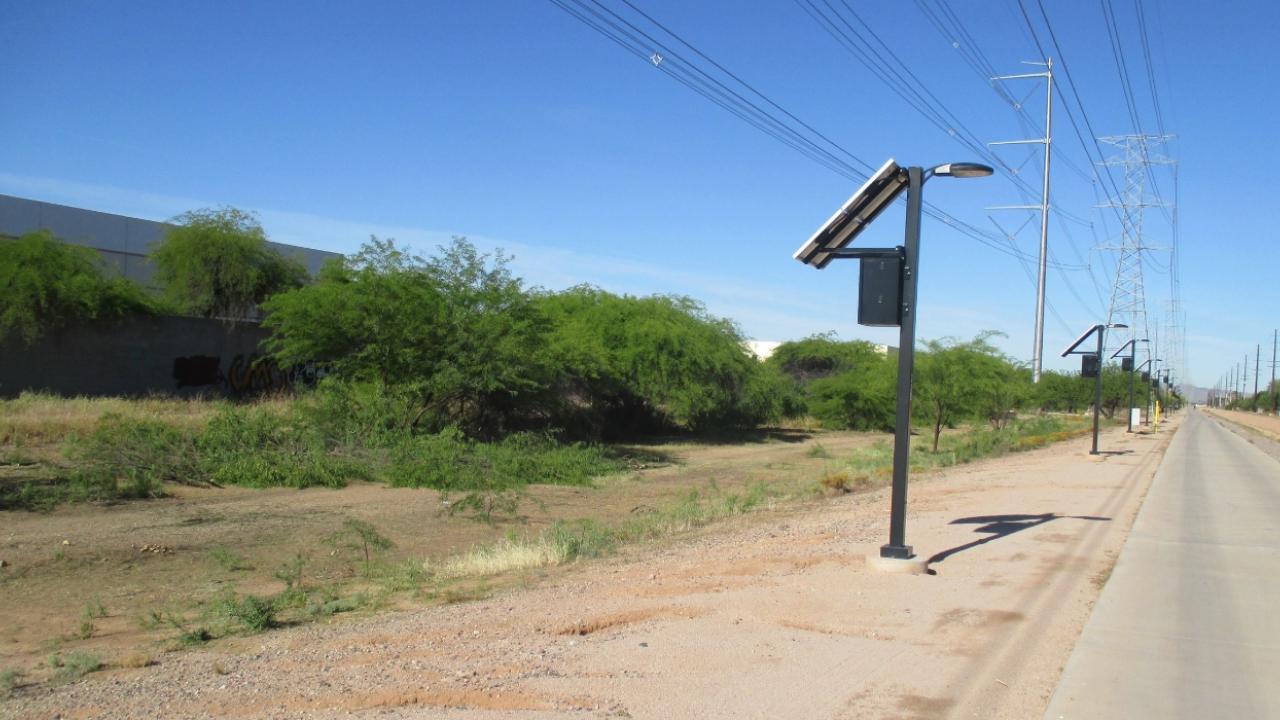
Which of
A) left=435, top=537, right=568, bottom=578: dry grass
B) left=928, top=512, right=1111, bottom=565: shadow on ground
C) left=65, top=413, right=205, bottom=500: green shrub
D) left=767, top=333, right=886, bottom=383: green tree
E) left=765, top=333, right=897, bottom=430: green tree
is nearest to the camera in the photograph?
left=928, top=512, right=1111, bottom=565: shadow on ground

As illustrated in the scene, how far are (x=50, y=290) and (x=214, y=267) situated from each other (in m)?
12.0

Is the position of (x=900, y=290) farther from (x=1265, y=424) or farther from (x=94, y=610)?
(x=1265, y=424)

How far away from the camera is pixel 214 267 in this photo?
141ft

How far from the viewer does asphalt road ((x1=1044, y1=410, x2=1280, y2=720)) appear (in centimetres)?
661

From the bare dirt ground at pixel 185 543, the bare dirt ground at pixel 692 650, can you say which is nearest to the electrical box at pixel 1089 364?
the bare dirt ground at pixel 185 543

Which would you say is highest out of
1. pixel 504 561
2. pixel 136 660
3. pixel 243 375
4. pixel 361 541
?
pixel 243 375

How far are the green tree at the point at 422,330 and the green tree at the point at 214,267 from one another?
11.7 meters

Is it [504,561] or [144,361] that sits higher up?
[144,361]

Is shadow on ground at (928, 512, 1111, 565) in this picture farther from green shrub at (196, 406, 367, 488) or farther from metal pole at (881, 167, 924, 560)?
green shrub at (196, 406, 367, 488)

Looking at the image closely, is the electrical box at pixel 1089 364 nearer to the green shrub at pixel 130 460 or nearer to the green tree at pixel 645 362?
the green tree at pixel 645 362

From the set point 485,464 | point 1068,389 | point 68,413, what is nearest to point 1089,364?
point 485,464

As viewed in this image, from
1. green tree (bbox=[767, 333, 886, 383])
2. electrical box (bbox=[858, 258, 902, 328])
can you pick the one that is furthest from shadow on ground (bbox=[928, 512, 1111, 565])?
green tree (bbox=[767, 333, 886, 383])

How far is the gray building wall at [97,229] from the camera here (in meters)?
42.4

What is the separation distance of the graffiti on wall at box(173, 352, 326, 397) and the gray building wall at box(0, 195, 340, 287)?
8009 mm
